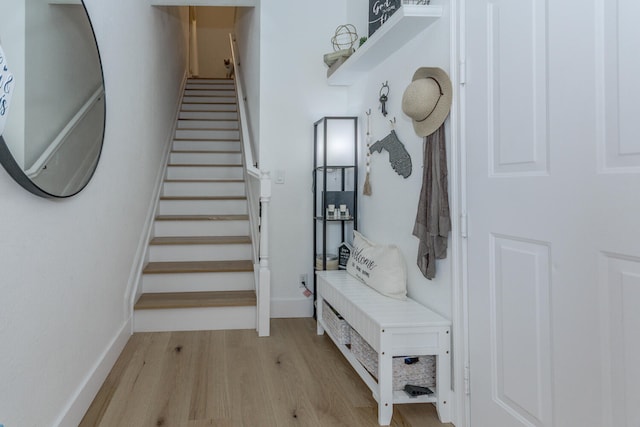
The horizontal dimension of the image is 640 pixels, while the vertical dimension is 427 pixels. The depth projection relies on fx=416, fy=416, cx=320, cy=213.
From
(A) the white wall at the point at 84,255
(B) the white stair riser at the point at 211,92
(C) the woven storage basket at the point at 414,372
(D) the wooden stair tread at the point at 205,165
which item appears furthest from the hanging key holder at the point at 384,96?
(B) the white stair riser at the point at 211,92

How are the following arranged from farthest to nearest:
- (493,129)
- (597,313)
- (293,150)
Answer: (293,150) < (493,129) < (597,313)

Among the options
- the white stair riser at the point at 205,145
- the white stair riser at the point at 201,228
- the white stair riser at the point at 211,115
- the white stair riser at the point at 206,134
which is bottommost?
the white stair riser at the point at 201,228

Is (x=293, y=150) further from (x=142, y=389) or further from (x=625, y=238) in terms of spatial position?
(x=625, y=238)

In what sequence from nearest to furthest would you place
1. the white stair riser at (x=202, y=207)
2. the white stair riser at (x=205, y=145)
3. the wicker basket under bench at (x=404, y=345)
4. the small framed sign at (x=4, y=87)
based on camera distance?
the small framed sign at (x=4, y=87) → the wicker basket under bench at (x=404, y=345) → the white stair riser at (x=202, y=207) → the white stair riser at (x=205, y=145)

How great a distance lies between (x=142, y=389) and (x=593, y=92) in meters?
2.15

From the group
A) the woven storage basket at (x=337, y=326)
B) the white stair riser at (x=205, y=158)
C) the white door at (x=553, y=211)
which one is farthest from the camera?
the white stair riser at (x=205, y=158)

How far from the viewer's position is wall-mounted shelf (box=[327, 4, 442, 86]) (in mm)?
1834

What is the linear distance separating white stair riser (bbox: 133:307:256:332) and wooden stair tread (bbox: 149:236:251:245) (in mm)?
642

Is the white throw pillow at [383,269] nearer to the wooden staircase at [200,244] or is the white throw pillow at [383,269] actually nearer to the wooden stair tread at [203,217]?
the wooden staircase at [200,244]

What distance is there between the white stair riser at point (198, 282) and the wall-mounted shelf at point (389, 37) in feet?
5.37

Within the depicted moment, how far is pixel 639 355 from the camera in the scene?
99 centimetres

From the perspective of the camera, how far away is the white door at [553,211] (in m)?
1.04

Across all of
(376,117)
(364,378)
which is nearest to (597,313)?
(364,378)

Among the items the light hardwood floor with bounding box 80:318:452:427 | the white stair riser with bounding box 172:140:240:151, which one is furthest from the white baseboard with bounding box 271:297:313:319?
the white stair riser with bounding box 172:140:240:151
